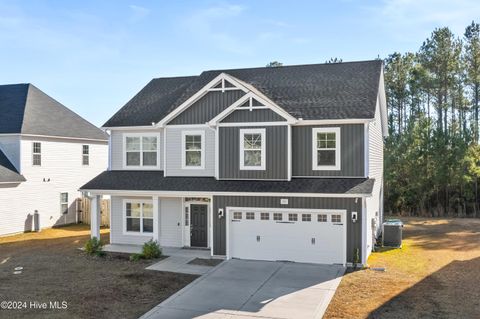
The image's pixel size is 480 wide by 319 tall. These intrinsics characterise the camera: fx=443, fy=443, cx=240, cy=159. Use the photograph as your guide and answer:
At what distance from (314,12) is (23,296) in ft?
43.8

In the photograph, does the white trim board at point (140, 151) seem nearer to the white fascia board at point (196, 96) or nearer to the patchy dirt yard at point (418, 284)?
the white fascia board at point (196, 96)

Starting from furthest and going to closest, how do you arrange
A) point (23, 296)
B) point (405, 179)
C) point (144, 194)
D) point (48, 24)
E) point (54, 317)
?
point (405, 179)
point (144, 194)
point (48, 24)
point (23, 296)
point (54, 317)

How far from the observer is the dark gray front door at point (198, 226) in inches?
786

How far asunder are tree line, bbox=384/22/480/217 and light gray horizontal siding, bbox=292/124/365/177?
14.5 meters

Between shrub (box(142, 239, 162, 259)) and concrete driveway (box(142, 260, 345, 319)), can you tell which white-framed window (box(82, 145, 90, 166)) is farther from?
concrete driveway (box(142, 260, 345, 319))

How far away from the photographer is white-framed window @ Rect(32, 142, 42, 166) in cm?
2611

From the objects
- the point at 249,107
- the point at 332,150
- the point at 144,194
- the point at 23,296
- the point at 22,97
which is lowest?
the point at 23,296

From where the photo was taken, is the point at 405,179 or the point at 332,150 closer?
the point at 332,150

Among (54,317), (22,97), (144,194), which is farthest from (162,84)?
(54,317)

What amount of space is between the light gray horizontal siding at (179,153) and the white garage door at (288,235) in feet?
9.33

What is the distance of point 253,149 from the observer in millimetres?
18234

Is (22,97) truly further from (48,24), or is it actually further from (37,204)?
(48,24)

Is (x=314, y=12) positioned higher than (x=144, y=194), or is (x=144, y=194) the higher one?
(x=314, y=12)

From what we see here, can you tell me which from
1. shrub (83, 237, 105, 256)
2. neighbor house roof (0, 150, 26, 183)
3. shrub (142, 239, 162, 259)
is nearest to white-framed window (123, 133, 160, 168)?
shrub (83, 237, 105, 256)
